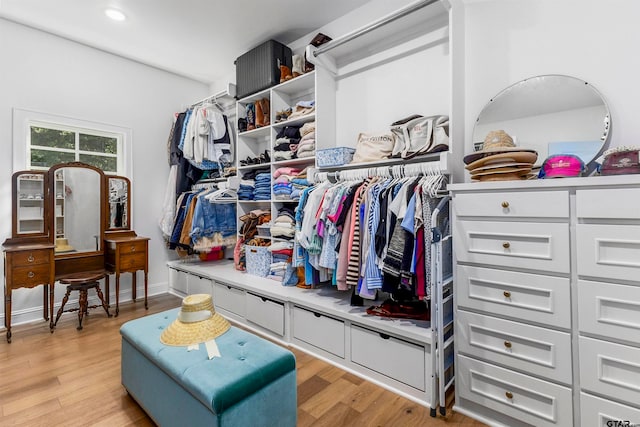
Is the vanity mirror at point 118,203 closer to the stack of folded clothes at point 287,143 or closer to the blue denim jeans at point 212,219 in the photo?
the blue denim jeans at point 212,219

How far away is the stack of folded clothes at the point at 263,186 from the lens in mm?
3290

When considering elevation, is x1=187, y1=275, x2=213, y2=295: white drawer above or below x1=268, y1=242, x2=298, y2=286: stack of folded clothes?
below

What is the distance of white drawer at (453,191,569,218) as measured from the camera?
4.77ft

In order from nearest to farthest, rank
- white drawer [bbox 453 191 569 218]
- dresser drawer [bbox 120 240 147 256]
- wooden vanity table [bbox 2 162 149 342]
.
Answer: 1. white drawer [bbox 453 191 569 218]
2. wooden vanity table [bbox 2 162 149 342]
3. dresser drawer [bbox 120 240 147 256]

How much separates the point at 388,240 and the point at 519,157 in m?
0.84

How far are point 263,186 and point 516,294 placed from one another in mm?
2468

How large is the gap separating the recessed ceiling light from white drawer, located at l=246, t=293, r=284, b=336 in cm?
278

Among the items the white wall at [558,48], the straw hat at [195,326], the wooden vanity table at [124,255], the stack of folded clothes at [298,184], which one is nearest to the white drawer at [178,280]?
the wooden vanity table at [124,255]

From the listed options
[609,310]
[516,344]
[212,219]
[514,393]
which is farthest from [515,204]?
[212,219]

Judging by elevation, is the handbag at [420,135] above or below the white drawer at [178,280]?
above

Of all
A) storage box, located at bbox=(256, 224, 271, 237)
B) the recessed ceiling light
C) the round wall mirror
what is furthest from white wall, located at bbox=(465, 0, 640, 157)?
the recessed ceiling light

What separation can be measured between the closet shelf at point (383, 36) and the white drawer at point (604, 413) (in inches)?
90.7

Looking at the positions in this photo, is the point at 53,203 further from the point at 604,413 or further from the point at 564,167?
the point at 604,413

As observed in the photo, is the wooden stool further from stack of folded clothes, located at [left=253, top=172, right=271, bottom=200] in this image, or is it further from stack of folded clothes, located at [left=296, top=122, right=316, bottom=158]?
stack of folded clothes, located at [left=296, top=122, right=316, bottom=158]
